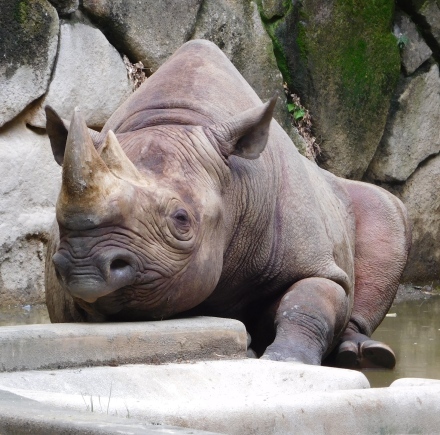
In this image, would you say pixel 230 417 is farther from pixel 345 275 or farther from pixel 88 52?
pixel 88 52

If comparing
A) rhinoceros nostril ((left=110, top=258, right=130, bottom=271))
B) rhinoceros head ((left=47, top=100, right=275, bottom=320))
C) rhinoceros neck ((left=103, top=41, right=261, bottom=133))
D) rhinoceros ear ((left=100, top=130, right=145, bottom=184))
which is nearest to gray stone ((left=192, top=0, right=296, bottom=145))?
rhinoceros neck ((left=103, top=41, right=261, bottom=133))

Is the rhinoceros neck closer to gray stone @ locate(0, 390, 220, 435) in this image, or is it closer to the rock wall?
the rock wall

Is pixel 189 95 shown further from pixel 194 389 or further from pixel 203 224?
pixel 194 389

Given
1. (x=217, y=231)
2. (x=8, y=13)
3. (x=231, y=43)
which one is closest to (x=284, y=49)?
Answer: (x=231, y=43)

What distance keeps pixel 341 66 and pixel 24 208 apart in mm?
3044

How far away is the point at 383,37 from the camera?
1041 centimetres

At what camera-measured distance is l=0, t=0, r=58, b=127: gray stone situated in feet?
27.2

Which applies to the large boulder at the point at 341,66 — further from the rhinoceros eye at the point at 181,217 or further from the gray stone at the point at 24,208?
the rhinoceros eye at the point at 181,217

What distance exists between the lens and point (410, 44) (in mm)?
10664

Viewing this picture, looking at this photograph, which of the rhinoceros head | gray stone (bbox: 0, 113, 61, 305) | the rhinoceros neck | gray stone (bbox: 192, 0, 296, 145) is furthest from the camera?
gray stone (bbox: 192, 0, 296, 145)

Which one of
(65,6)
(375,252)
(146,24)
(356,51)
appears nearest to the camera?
(375,252)

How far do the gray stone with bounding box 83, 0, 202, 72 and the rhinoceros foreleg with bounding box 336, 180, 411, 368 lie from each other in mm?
2229

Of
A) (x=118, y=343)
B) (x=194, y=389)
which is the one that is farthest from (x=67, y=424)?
(x=118, y=343)

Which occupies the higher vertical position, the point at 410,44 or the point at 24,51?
the point at 24,51
